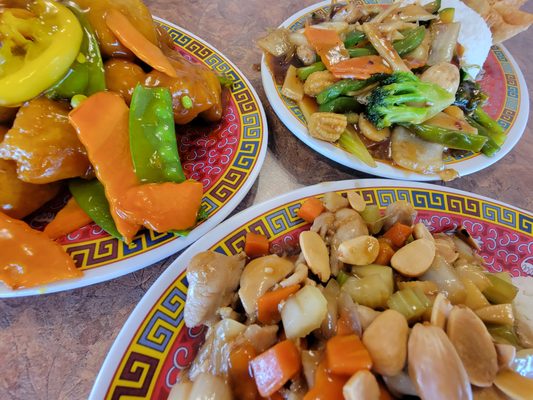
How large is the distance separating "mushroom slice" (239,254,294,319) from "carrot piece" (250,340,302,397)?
0.19 meters

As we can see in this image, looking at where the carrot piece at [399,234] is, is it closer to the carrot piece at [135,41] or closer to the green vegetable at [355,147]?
the green vegetable at [355,147]

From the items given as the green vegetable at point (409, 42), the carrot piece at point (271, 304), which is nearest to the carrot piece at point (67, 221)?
the carrot piece at point (271, 304)

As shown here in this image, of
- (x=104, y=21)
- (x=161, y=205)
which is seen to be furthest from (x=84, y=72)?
(x=161, y=205)

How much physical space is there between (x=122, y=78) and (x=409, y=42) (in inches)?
64.5

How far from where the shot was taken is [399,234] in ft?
4.39

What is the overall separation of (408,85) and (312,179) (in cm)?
69

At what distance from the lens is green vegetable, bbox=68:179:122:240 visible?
1388 mm

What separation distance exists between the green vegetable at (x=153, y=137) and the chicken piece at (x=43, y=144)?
8.5 inches

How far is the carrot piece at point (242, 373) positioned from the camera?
0.98 m

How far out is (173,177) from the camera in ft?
4.84

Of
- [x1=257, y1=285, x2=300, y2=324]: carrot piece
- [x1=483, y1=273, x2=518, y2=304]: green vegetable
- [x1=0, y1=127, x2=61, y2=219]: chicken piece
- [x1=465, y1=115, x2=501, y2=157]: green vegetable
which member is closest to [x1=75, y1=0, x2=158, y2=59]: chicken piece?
[x1=0, y1=127, x2=61, y2=219]: chicken piece

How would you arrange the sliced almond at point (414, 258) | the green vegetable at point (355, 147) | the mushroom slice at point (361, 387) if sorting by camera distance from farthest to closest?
the green vegetable at point (355, 147) → the sliced almond at point (414, 258) → the mushroom slice at point (361, 387)

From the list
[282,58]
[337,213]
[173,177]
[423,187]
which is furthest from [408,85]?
[173,177]

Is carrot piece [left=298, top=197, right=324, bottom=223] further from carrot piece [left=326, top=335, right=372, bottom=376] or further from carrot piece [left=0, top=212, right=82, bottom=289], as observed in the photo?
carrot piece [left=0, top=212, right=82, bottom=289]
